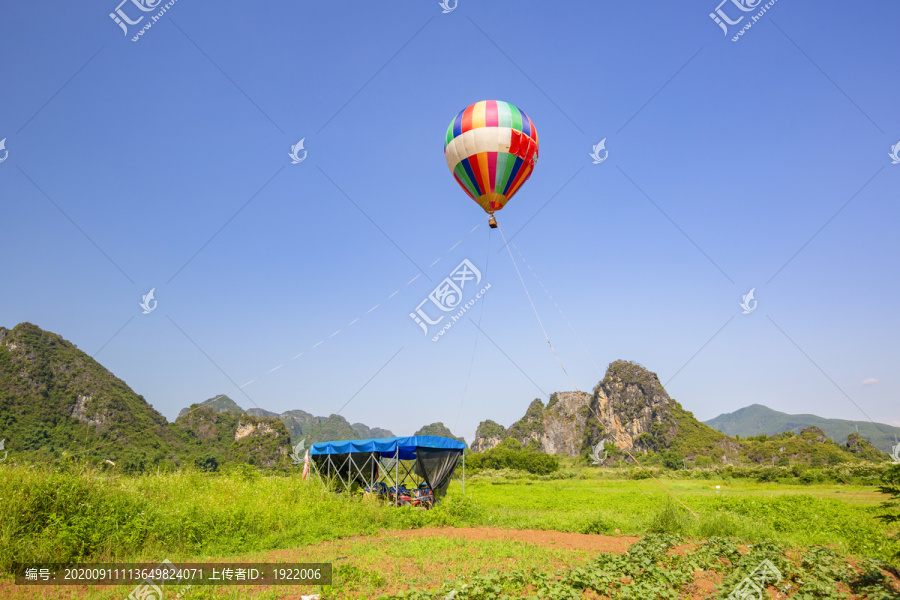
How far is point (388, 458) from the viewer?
13.8m

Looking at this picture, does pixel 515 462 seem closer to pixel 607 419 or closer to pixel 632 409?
pixel 632 409

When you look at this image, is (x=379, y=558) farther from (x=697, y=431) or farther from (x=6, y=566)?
(x=697, y=431)

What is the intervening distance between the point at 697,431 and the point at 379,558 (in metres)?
80.0

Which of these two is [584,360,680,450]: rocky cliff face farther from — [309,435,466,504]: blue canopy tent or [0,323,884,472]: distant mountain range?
[309,435,466,504]: blue canopy tent

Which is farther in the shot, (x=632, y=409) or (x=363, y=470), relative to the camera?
(x=632, y=409)

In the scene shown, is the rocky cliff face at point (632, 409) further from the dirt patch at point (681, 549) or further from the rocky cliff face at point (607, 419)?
the dirt patch at point (681, 549)

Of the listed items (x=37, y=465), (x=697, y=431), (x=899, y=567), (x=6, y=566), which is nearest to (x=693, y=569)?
(x=899, y=567)

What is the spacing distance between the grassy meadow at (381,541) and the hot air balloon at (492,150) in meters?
7.55

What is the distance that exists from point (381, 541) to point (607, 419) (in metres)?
91.6

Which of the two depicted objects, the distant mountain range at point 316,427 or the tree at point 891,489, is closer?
the tree at point 891,489

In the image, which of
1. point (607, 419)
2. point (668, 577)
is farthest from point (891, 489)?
point (607, 419)

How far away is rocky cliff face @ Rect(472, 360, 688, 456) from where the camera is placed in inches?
3241

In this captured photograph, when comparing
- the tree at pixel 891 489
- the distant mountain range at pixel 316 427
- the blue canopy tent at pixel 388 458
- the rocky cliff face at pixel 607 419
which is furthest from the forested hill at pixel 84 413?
the rocky cliff face at pixel 607 419

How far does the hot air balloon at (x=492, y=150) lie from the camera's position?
11.3 metres
